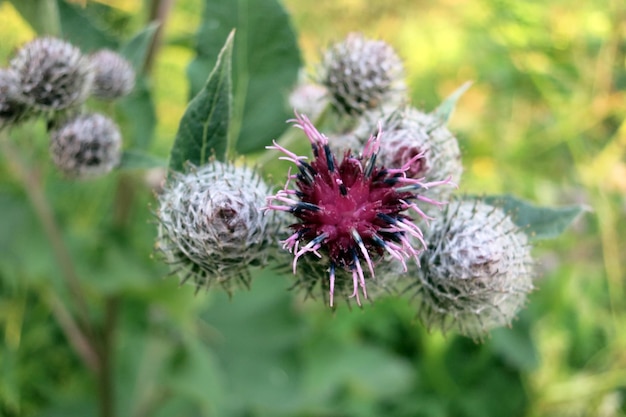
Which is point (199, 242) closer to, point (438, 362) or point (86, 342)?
point (86, 342)

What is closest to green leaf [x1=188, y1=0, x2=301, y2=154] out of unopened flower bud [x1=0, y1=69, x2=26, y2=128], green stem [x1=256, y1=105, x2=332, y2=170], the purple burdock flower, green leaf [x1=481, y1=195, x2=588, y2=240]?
green stem [x1=256, y1=105, x2=332, y2=170]

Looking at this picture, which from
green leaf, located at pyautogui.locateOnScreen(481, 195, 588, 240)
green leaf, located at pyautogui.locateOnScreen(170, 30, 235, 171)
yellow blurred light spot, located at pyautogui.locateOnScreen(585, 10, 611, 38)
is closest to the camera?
green leaf, located at pyautogui.locateOnScreen(170, 30, 235, 171)

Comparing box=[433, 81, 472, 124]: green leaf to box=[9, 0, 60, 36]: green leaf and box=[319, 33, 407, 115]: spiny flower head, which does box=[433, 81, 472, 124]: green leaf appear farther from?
box=[9, 0, 60, 36]: green leaf

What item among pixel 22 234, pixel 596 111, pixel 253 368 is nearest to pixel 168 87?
pixel 22 234

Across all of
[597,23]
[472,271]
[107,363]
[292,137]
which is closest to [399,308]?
[107,363]

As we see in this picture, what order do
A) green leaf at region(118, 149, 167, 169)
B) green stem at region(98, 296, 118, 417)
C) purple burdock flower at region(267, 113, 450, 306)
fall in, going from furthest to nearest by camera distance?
1. green stem at region(98, 296, 118, 417)
2. green leaf at region(118, 149, 167, 169)
3. purple burdock flower at region(267, 113, 450, 306)

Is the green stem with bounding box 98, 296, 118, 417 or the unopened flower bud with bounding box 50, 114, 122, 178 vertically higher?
the unopened flower bud with bounding box 50, 114, 122, 178

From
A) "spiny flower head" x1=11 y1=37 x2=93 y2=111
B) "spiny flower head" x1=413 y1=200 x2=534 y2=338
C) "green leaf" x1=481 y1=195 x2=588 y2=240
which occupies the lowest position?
"spiny flower head" x1=413 y1=200 x2=534 y2=338
